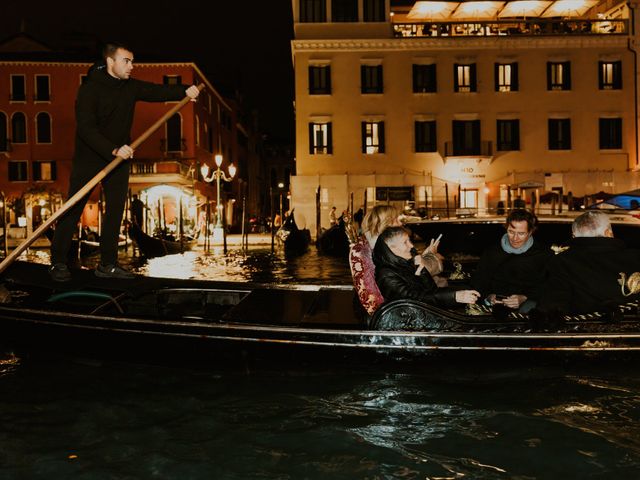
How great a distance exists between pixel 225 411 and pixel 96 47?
38805mm

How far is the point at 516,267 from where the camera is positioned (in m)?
5.56

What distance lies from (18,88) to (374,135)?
62.5 feet

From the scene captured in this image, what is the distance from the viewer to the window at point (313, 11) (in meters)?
27.9

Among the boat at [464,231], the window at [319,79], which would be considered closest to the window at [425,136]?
the window at [319,79]

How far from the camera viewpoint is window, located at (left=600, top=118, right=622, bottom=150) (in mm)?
28391

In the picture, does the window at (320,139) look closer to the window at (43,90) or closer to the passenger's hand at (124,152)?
the window at (43,90)

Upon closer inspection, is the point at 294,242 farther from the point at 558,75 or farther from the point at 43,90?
the point at 43,90

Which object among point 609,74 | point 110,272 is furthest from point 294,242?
point 609,74

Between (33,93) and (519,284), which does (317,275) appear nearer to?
(519,284)

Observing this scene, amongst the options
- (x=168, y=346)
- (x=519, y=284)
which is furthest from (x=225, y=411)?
(x=519, y=284)

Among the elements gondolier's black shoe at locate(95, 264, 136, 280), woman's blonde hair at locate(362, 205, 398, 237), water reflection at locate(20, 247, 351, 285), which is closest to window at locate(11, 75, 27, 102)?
water reflection at locate(20, 247, 351, 285)

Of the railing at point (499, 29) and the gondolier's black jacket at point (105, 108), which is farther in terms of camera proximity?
the railing at point (499, 29)

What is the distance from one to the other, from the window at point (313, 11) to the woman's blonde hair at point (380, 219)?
24333 millimetres

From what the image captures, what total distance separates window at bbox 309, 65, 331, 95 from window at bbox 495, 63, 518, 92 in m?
6.87
